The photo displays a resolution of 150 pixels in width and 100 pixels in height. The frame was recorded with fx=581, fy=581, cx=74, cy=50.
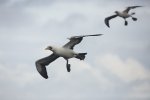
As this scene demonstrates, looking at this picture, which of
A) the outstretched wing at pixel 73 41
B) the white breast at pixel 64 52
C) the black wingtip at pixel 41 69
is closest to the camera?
the white breast at pixel 64 52

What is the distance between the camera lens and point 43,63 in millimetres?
46344

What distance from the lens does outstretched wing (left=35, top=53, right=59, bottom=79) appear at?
151 ft

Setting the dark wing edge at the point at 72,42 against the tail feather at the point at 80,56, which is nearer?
the tail feather at the point at 80,56

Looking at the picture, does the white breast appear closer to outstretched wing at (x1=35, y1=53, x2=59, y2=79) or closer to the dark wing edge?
the dark wing edge

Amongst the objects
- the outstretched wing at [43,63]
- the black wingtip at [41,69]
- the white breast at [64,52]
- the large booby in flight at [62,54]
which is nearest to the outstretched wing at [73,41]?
the large booby in flight at [62,54]

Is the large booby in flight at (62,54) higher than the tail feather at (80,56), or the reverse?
A: the large booby in flight at (62,54)

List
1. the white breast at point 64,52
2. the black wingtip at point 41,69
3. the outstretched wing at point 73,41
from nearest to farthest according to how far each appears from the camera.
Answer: the white breast at point 64,52 → the outstretched wing at point 73,41 → the black wingtip at point 41,69

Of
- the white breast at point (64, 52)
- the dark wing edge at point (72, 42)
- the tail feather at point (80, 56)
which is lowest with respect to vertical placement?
the tail feather at point (80, 56)

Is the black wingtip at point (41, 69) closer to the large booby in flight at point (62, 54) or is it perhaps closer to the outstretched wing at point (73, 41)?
the large booby in flight at point (62, 54)

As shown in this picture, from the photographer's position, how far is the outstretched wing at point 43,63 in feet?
151

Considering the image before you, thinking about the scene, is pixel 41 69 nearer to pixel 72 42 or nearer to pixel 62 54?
pixel 72 42

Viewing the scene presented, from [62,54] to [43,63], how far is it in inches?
174

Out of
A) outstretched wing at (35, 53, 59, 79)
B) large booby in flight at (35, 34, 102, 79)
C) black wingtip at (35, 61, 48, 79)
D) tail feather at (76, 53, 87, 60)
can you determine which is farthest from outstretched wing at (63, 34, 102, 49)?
black wingtip at (35, 61, 48, 79)

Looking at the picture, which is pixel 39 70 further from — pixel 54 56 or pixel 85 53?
pixel 85 53
